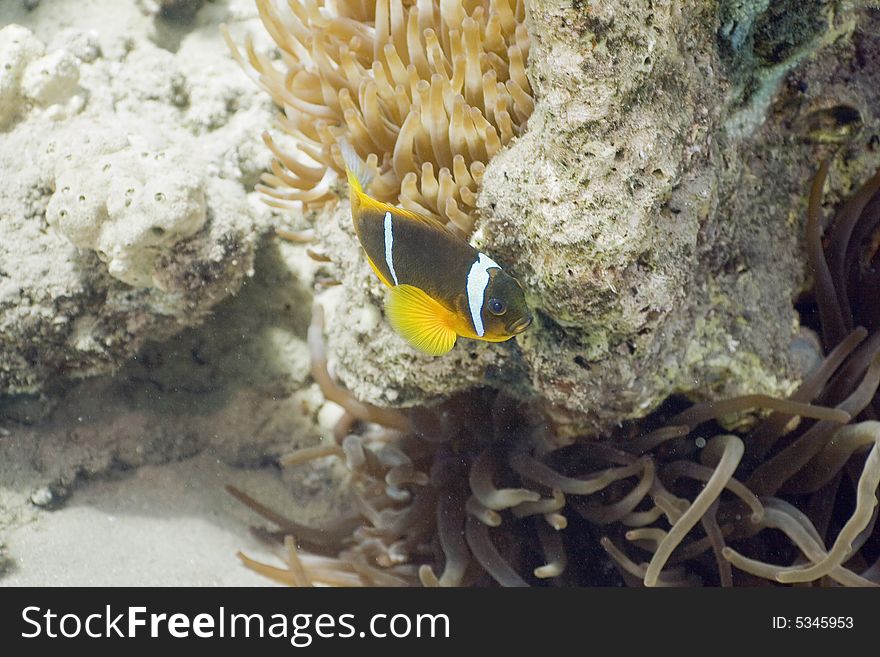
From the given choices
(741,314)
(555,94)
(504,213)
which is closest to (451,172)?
(504,213)

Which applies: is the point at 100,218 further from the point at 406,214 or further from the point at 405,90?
the point at 406,214

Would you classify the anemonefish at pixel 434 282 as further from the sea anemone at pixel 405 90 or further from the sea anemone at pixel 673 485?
the sea anemone at pixel 673 485

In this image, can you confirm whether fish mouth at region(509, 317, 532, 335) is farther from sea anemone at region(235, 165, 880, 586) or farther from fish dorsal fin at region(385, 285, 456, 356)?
sea anemone at region(235, 165, 880, 586)

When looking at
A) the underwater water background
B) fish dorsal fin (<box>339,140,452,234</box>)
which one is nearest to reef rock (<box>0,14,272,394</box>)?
the underwater water background

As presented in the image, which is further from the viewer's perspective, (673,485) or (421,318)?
(673,485)

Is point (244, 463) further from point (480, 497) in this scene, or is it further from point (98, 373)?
point (480, 497)

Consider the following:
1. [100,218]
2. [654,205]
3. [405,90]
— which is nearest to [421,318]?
[654,205]

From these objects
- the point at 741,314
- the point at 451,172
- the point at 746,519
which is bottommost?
the point at 746,519

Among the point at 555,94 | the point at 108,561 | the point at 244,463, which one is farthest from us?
the point at 244,463
